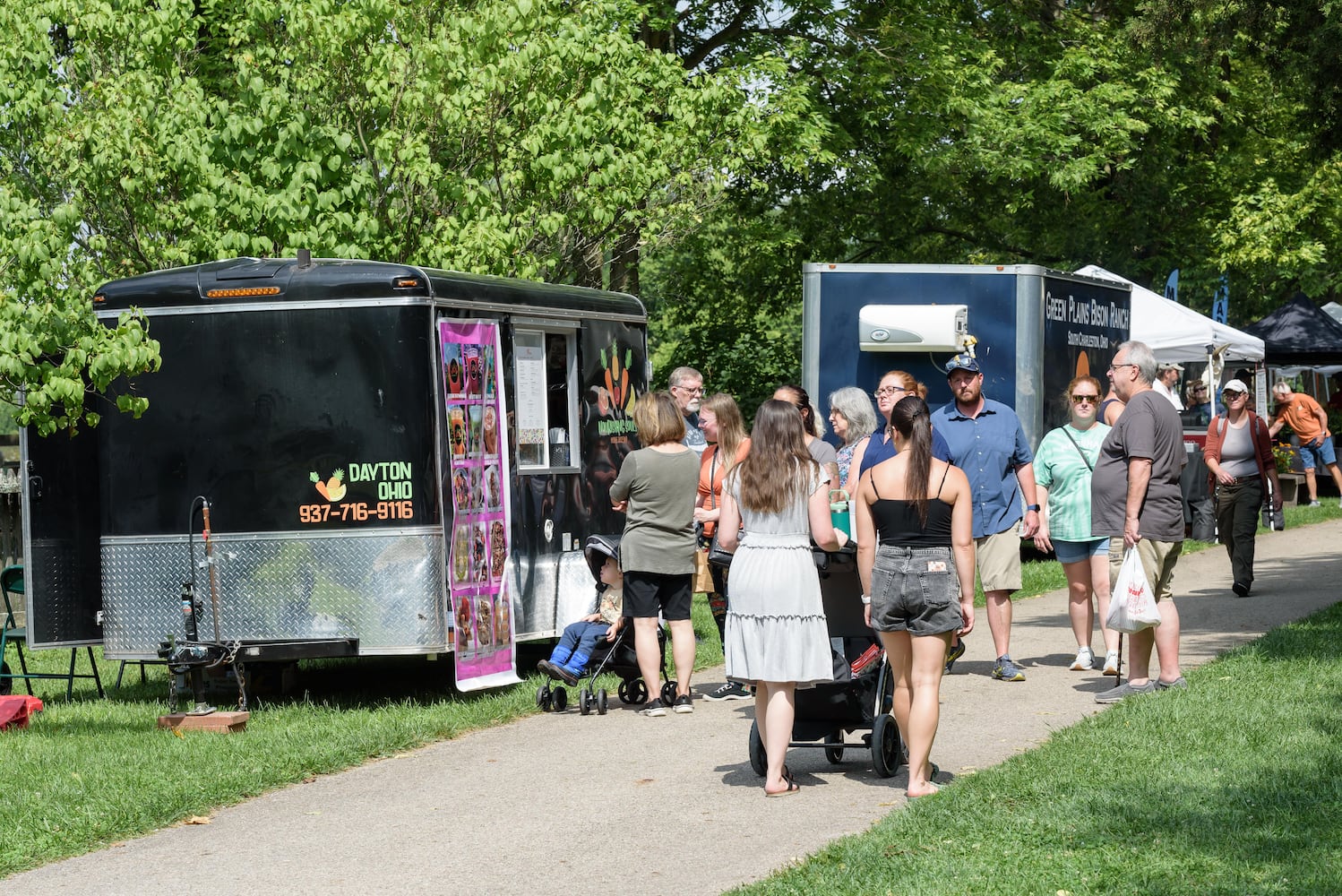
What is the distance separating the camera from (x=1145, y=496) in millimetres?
9734

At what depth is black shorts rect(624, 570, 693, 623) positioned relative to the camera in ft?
33.2

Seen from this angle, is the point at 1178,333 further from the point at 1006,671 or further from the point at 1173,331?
the point at 1006,671

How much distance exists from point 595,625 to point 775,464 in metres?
3.30

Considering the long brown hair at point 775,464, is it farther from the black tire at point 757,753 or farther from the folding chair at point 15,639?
the folding chair at point 15,639

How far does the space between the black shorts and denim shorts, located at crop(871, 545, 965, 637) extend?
285 centimetres

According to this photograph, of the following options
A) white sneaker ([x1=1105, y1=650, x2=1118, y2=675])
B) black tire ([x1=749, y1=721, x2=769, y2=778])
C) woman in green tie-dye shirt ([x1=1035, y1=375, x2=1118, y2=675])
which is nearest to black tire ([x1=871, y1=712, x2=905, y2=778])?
black tire ([x1=749, y1=721, x2=769, y2=778])

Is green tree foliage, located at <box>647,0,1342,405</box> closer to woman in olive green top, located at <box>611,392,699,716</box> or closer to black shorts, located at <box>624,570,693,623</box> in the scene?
woman in olive green top, located at <box>611,392,699,716</box>

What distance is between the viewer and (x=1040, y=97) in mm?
27594

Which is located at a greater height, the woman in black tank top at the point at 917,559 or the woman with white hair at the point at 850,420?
the woman with white hair at the point at 850,420

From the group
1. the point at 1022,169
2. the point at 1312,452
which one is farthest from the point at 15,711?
the point at 1312,452

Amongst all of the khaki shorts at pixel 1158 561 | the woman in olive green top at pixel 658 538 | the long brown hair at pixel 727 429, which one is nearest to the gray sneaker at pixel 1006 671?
the khaki shorts at pixel 1158 561

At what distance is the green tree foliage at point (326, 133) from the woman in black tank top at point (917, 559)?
775 centimetres

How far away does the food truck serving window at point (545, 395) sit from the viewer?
462 inches

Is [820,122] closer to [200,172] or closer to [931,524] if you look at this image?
[200,172]
